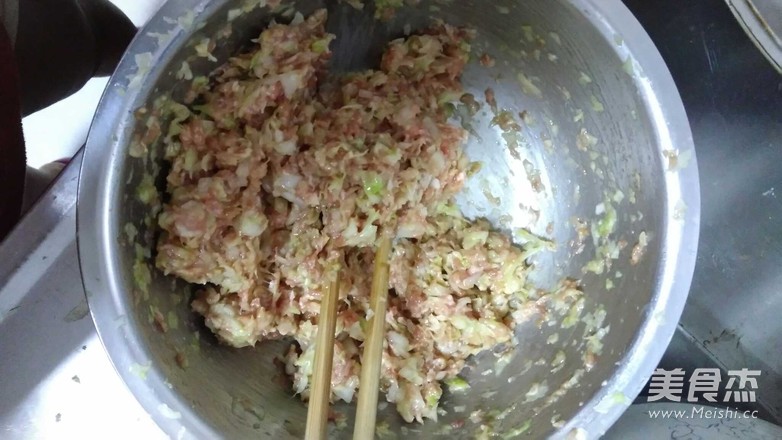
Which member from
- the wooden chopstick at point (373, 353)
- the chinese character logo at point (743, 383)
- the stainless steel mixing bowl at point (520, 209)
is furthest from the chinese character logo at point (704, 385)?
the wooden chopstick at point (373, 353)

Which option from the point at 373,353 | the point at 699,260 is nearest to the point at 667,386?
the point at 699,260

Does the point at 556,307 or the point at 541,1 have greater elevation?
the point at 541,1

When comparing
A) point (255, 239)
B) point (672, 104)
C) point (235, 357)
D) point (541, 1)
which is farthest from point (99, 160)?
point (672, 104)

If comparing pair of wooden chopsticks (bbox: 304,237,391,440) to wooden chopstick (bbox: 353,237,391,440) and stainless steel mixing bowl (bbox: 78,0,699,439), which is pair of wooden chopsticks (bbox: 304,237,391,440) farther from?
stainless steel mixing bowl (bbox: 78,0,699,439)

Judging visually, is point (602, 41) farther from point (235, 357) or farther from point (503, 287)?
point (235, 357)

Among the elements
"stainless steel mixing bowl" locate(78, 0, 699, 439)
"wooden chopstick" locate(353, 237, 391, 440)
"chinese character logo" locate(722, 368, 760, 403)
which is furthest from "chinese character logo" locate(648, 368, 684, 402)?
"wooden chopstick" locate(353, 237, 391, 440)

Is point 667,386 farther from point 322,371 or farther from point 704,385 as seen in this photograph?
point 322,371
